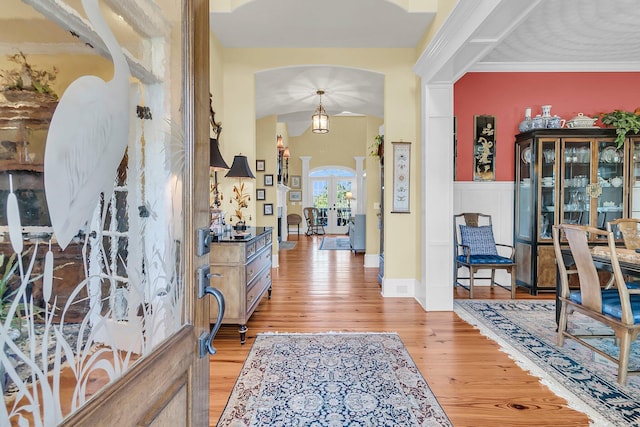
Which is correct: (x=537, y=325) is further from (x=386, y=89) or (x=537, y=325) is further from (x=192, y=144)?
(x=192, y=144)

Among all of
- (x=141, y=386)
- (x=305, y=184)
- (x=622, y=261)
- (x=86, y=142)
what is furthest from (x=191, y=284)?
(x=305, y=184)

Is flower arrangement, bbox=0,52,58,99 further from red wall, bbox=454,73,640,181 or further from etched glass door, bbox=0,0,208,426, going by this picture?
red wall, bbox=454,73,640,181

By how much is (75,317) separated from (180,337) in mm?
323

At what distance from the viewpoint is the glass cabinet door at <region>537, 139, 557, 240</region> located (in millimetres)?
4555

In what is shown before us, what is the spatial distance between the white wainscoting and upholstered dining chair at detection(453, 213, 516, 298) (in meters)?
0.12

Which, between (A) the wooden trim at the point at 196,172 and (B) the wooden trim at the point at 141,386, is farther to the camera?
(A) the wooden trim at the point at 196,172

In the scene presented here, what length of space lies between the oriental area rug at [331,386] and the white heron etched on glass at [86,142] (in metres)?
1.77

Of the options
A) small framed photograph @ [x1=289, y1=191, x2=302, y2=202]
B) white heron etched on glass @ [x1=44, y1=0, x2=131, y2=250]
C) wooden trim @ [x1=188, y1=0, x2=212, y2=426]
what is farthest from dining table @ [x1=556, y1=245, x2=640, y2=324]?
small framed photograph @ [x1=289, y1=191, x2=302, y2=202]

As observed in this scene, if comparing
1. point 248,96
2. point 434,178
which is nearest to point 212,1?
point 248,96

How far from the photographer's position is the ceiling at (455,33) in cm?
301

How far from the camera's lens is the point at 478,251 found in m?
4.70

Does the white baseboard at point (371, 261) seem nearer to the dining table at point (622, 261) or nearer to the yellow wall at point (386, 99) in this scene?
the yellow wall at point (386, 99)

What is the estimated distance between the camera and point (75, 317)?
0.60m

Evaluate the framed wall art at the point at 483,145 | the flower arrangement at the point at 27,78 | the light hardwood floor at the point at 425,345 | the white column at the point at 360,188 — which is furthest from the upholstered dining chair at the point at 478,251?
the white column at the point at 360,188
